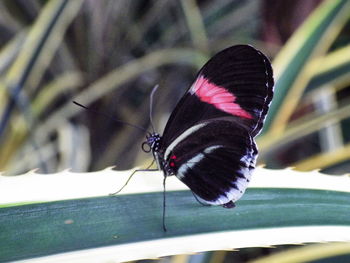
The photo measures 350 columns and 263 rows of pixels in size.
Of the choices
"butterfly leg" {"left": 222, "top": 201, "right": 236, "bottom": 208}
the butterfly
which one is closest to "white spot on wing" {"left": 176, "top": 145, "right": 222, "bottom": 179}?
the butterfly

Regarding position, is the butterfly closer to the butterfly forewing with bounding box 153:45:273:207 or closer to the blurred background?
the butterfly forewing with bounding box 153:45:273:207

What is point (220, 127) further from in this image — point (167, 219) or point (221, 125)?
point (167, 219)

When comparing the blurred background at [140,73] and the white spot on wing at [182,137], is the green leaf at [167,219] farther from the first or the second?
the blurred background at [140,73]

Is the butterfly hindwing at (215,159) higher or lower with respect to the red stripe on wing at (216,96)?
lower

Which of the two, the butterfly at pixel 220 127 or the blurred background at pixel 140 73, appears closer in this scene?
the butterfly at pixel 220 127

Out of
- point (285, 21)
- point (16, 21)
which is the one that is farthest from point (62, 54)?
point (285, 21)

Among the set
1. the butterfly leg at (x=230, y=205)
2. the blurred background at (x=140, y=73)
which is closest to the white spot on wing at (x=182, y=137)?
the butterfly leg at (x=230, y=205)

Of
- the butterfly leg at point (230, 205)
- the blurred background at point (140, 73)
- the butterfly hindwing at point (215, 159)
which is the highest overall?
the blurred background at point (140, 73)

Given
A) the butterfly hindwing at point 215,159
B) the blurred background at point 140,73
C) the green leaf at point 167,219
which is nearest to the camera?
the green leaf at point 167,219
